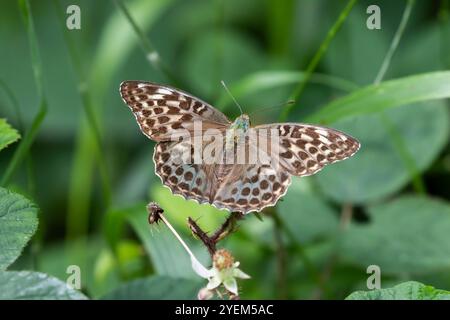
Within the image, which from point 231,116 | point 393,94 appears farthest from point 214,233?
point 231,116

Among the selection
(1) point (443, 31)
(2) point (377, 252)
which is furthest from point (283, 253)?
(1) point (443, 31)

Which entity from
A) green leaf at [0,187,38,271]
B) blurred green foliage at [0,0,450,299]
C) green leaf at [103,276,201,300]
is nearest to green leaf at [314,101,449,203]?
blurred green foliage at [0,0,450,299]

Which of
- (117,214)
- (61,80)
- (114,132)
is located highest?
(61,80)

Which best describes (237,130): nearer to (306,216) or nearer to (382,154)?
(306,216)

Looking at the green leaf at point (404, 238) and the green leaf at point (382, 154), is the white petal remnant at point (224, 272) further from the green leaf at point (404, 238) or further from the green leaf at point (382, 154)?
the green leaf at point (382, 154)

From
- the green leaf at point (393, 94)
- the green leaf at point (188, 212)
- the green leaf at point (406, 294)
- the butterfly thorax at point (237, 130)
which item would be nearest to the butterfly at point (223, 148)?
the butterfly thorax at point (237, 130)
